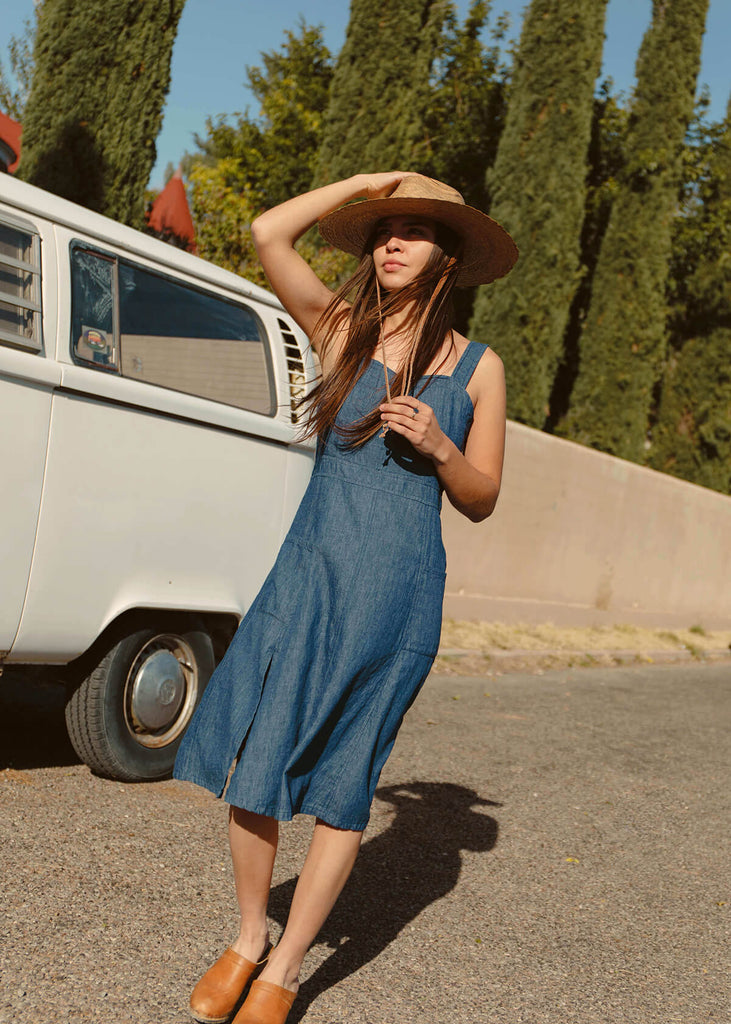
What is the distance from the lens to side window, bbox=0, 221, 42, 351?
3.57 metres

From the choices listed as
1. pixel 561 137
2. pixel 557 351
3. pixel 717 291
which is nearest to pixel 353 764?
pixel 557 351

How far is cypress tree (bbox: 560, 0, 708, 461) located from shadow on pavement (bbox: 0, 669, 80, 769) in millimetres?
14080

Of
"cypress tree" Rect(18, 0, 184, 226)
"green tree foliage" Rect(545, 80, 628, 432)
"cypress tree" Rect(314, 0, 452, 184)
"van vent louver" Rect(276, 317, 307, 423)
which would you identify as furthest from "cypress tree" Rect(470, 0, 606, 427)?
"van vent louver" Rect(276, 317, 307, 423)

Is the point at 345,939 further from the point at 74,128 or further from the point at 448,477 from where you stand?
the point at 74,128

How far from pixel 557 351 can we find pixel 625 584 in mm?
3902

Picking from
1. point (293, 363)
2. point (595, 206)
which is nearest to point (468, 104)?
point (595, 206)

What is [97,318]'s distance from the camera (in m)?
3.91

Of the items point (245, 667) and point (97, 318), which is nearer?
point (245, 667)

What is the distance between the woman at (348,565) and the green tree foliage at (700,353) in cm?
1959

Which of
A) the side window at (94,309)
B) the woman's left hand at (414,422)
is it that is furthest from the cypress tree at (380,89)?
the woman's left hand at (414,422)

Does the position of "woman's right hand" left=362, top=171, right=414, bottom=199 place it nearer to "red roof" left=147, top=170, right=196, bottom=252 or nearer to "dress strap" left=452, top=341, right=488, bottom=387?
"dress strap" left=452, top=341, right=488, bottom=387

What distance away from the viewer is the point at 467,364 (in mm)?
2637

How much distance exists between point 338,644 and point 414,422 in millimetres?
559

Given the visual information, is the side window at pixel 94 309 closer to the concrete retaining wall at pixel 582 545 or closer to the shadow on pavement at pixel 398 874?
the shadow on pavement at pixel 398 874
